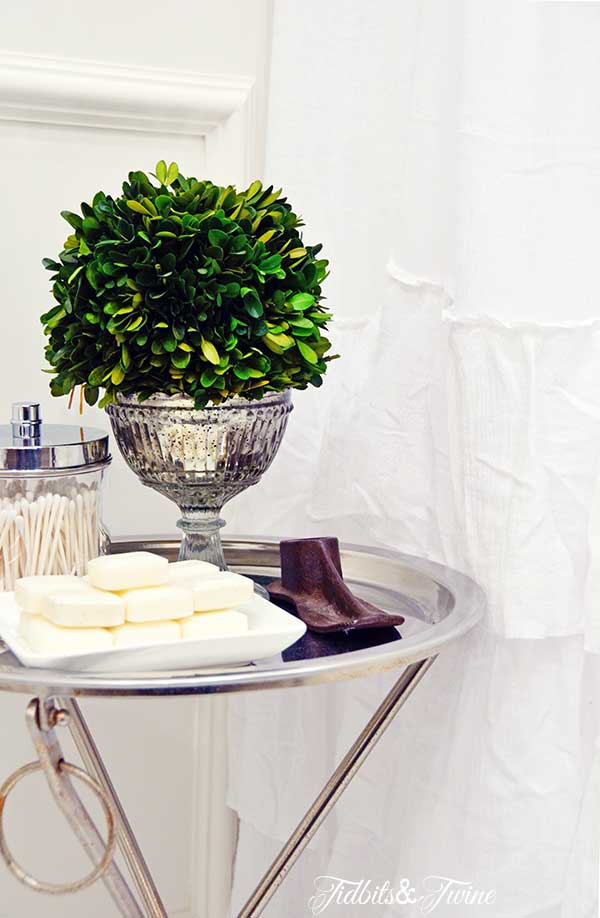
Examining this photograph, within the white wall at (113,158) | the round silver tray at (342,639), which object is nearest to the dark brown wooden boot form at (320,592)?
the round silver tray at (342,639)

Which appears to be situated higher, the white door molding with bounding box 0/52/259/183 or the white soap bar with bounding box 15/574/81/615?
the white door molding with bounding box 0/52/259/183

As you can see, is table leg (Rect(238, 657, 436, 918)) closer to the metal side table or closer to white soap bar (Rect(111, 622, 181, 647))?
the metal side table

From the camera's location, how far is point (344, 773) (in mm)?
721

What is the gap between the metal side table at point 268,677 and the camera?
55 cm

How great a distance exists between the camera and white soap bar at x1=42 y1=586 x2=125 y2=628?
581 millimetres

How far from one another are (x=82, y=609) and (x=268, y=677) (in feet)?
0.36

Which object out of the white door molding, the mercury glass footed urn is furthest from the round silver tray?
the white door molding

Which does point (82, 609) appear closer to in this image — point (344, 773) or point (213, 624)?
point (213, 624)

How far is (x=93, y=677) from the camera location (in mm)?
549

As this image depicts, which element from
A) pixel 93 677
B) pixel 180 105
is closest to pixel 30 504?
pixel 93 677

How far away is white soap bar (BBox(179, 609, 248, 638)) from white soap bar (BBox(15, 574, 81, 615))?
0.23 ft

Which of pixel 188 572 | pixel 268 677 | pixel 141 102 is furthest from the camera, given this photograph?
pixel 141 102

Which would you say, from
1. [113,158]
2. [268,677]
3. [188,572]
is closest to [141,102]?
[113,158]

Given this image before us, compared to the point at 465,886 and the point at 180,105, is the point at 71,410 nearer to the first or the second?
the point at 180,105
